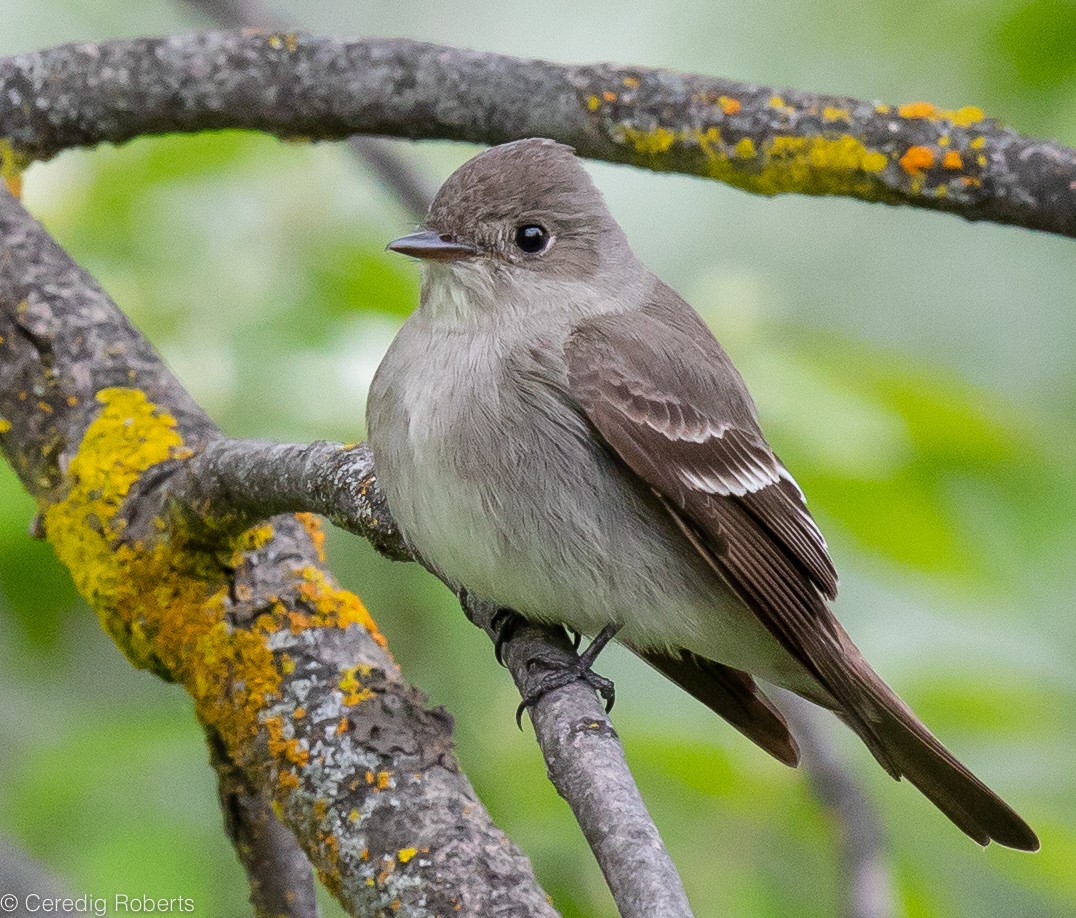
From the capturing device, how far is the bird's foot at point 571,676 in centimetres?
276

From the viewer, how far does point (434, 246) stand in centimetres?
332

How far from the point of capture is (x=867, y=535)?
133 inches

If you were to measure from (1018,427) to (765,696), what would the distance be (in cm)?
91

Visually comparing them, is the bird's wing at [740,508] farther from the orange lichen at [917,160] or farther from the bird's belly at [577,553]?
the orange lichen at [917,160]

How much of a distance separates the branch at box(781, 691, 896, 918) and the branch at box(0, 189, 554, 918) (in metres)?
1.03

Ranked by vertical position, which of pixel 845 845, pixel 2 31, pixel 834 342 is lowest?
pixel 845 845

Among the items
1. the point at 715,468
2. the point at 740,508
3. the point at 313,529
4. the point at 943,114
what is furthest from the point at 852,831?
the point at 943,114

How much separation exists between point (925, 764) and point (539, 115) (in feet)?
5.94

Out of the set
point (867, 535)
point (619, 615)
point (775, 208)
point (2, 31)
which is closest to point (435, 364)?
point (619, 615)

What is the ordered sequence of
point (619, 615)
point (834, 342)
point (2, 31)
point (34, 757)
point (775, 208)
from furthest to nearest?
point (775, 208), point (2, 31), point (834, 342), point (34, 757), point (619, 615)

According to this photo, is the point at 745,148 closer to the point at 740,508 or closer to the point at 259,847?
the point at 740,508

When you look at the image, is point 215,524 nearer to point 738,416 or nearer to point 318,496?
point 318,496

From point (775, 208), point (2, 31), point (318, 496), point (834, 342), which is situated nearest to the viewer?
point (318, 496)
